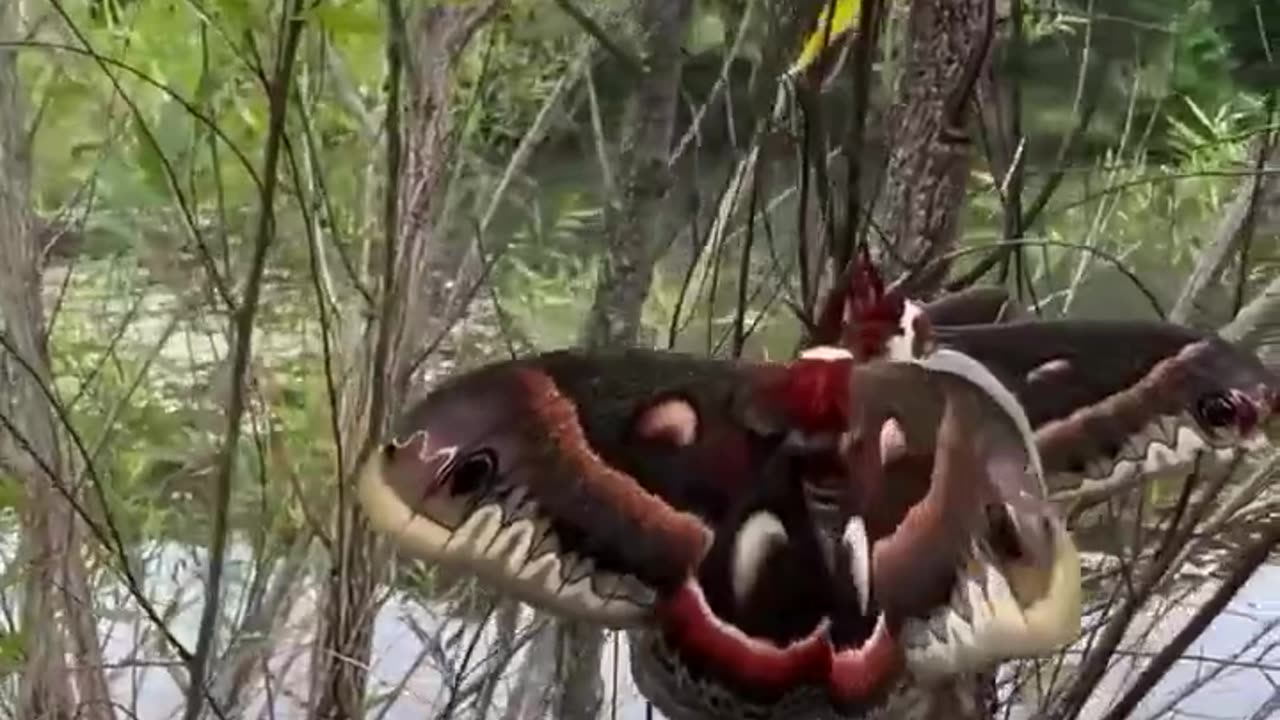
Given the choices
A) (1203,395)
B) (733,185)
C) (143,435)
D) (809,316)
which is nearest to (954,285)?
(809,316)

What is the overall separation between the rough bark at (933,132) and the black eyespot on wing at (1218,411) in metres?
0.13

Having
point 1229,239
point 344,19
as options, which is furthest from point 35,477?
point 1229,239

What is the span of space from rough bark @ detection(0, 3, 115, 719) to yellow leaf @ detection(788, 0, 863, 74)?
0.47 metres

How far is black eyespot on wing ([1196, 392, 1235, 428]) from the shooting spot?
14.8 inches

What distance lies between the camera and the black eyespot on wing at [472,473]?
0.35 meters

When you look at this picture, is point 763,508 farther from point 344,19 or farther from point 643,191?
point 643,191

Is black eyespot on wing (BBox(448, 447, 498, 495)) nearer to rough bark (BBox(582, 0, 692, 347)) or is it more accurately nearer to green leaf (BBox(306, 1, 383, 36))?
green leaf (BBox(306, 1, 383, 36))

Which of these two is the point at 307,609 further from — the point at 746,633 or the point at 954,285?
the point at 746,633

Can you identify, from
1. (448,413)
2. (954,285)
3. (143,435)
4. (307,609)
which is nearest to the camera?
(448,413)

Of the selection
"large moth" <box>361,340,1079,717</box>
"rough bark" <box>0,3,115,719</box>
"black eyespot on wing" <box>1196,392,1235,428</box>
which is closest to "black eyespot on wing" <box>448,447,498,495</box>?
"large moth" <box>361,340,1079,717</box>

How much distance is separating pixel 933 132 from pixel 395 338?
30cm

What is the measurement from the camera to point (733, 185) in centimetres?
77

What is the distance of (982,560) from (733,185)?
42 cm

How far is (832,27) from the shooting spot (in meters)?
0.52
